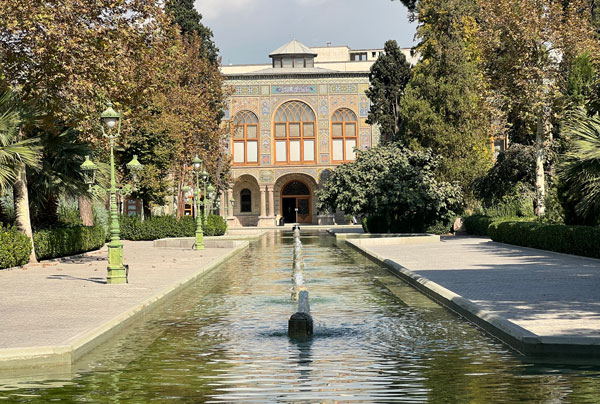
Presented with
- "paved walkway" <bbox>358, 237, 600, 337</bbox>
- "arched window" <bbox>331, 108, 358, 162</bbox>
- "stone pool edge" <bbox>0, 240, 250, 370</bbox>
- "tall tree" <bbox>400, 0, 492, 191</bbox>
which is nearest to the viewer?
"stone pool edge" <bbox>0, 240, 250, 370</bbox>

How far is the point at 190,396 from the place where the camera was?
6.60m

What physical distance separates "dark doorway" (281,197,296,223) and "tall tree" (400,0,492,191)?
32440 millimetres

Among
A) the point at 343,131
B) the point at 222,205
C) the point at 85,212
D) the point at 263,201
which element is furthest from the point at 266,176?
the point at 85,212

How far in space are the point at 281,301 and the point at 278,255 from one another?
13686 millimetres

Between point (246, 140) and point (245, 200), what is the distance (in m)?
6.05

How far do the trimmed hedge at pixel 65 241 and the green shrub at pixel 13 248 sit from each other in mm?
1552

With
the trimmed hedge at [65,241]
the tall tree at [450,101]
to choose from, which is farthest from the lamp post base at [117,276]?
the tall tree at [450,101]

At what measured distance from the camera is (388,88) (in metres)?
53.9

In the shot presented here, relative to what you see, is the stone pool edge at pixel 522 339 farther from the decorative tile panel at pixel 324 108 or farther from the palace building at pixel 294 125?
the decorative tile panel at pixel 324 108

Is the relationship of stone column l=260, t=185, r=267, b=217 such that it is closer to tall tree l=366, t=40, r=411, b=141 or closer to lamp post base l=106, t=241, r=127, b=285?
tall tree l=366, t=40, r=411, b=141

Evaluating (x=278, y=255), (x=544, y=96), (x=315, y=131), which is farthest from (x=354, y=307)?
(x=315, y=131)

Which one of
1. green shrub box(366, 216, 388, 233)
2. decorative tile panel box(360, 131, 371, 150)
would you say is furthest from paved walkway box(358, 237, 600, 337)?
decorative tile panel box(360, 131, 371, 150)

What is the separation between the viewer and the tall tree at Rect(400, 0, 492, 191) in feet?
133

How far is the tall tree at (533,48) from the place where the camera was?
30.3 m
